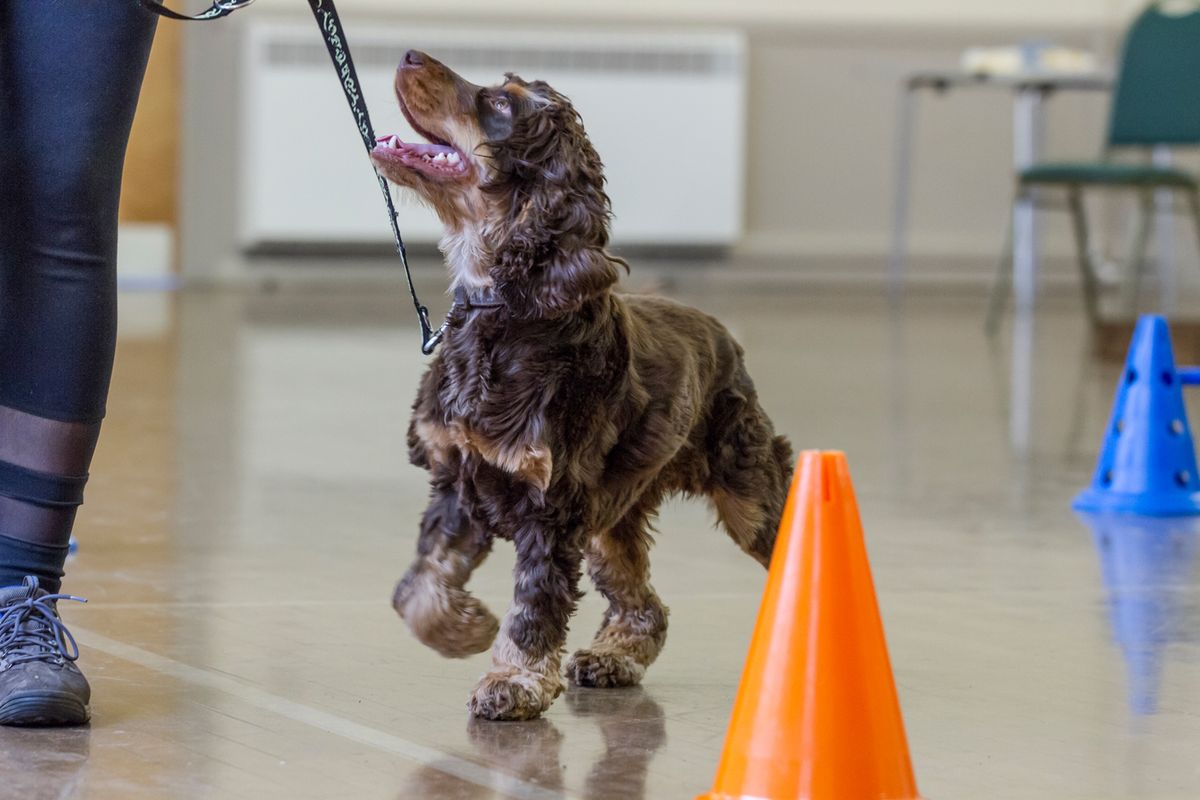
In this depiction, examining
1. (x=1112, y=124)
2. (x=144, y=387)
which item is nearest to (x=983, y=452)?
(x=144, y=387)

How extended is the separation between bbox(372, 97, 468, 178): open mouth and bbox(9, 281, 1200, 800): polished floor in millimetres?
703

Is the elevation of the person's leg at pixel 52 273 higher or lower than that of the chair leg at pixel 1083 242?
higher

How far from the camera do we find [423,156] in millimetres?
2438

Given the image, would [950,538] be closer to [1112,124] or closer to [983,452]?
[983,452]

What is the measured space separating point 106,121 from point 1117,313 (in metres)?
8.72

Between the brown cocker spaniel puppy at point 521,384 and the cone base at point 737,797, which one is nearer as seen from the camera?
the cone base at point 737,797

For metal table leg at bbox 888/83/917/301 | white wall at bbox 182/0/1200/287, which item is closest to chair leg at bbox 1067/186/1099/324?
metal table leg at bbox 888/83/917/301

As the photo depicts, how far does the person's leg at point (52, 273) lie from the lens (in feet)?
7.84

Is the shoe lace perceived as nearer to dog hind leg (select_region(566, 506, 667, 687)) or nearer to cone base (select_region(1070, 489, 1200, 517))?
dog hind leg (select_region(566, 506, 667, 687))

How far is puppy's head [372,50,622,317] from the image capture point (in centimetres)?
238

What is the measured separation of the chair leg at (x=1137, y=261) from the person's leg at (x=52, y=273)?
26.1 feet

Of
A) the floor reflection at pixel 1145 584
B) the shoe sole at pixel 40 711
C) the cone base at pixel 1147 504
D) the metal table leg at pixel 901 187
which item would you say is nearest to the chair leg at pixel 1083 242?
the metal table leg at pixel 901 187

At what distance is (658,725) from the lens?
7.83ft

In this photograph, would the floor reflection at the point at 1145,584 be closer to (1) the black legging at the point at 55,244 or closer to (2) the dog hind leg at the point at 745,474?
(2) the dog hind leg at the point at 745,474
